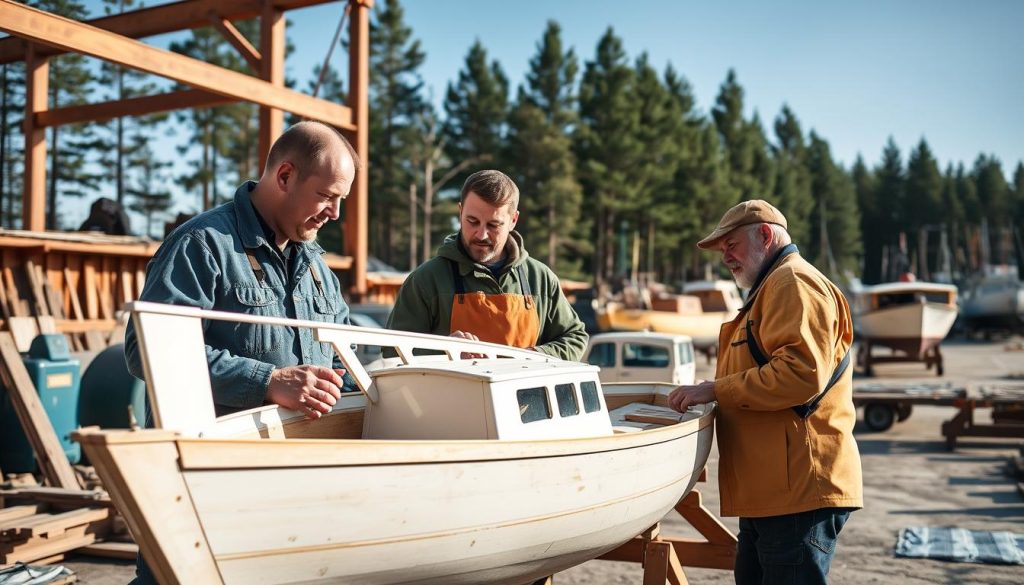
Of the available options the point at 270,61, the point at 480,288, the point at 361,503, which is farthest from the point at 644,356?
the point at 361,503

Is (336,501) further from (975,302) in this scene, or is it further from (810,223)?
(810,223)

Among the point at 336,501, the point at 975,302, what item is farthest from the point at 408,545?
the point at 975,302

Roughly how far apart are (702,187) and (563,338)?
54.3 metres

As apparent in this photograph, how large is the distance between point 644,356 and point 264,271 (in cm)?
1061

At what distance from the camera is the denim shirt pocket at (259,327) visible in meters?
2.74

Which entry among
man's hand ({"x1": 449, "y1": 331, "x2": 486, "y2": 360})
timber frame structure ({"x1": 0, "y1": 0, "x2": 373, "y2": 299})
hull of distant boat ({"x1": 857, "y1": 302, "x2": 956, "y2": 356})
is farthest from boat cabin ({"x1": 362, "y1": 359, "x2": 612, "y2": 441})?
hull of distant boat ({"x1": 857, "y1": 302, "x2": 956, "y2": 356})

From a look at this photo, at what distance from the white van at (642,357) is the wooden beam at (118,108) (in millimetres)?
7384

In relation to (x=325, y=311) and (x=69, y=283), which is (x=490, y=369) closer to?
(x=325, y=311)

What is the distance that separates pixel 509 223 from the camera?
3916 mm

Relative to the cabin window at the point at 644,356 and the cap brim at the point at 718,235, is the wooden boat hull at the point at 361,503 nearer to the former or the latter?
the cap brim at the point at 718,235

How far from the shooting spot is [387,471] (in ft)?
8.01

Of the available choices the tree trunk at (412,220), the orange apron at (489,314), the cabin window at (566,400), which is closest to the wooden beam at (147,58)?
the orange apron at (489,314)

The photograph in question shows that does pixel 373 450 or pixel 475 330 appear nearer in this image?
pixel 373 450

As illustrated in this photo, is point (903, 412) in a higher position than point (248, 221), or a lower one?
lower
